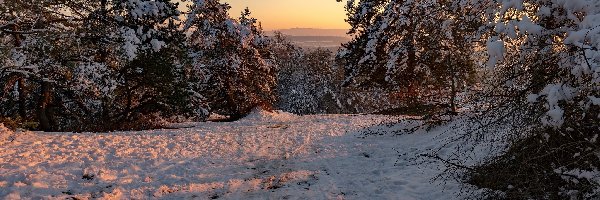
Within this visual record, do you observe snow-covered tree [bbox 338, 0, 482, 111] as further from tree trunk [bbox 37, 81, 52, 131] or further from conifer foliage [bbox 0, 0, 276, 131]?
tree trunk [bbox 37, 81, 52, 131]

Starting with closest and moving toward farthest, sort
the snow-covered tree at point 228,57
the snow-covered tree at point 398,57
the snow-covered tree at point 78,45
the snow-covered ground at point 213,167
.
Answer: the snow-covered ground at point 213,167, the snow-covered tree at point 78,45, the snow-covered tree at point 398,57, the snow-covered tree at point 228,57

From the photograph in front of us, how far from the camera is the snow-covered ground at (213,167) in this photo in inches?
331

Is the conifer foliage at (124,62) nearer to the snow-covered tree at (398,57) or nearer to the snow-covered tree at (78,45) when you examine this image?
the snow-covered tree at (78,45)

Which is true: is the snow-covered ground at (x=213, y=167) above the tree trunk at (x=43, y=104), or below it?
below

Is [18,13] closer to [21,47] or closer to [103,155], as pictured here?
[21,47]

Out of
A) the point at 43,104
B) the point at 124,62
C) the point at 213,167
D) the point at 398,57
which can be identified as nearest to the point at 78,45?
the point at 124,62

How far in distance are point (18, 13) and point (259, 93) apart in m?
16.2

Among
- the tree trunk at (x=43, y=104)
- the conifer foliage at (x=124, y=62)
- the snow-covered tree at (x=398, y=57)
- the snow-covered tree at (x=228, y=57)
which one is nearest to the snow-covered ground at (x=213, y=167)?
the conifer foliage at (x=124, y=62)

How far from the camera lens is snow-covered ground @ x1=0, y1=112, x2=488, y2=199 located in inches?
331

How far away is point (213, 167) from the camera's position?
420 inches

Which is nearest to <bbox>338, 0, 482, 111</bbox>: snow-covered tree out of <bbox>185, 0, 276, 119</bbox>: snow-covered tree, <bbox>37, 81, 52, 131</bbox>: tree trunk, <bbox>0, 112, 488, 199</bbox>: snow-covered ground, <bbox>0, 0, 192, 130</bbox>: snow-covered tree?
<bbox>0, 112, 488, 199</bbox>: snow-covered ground

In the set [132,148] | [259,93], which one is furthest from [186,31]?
[132,148]

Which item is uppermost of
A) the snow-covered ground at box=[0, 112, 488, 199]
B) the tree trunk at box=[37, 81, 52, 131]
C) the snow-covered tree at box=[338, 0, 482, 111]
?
the snow-covered tree at box=[338, 0, 482, 111]

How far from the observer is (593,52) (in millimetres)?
4410
